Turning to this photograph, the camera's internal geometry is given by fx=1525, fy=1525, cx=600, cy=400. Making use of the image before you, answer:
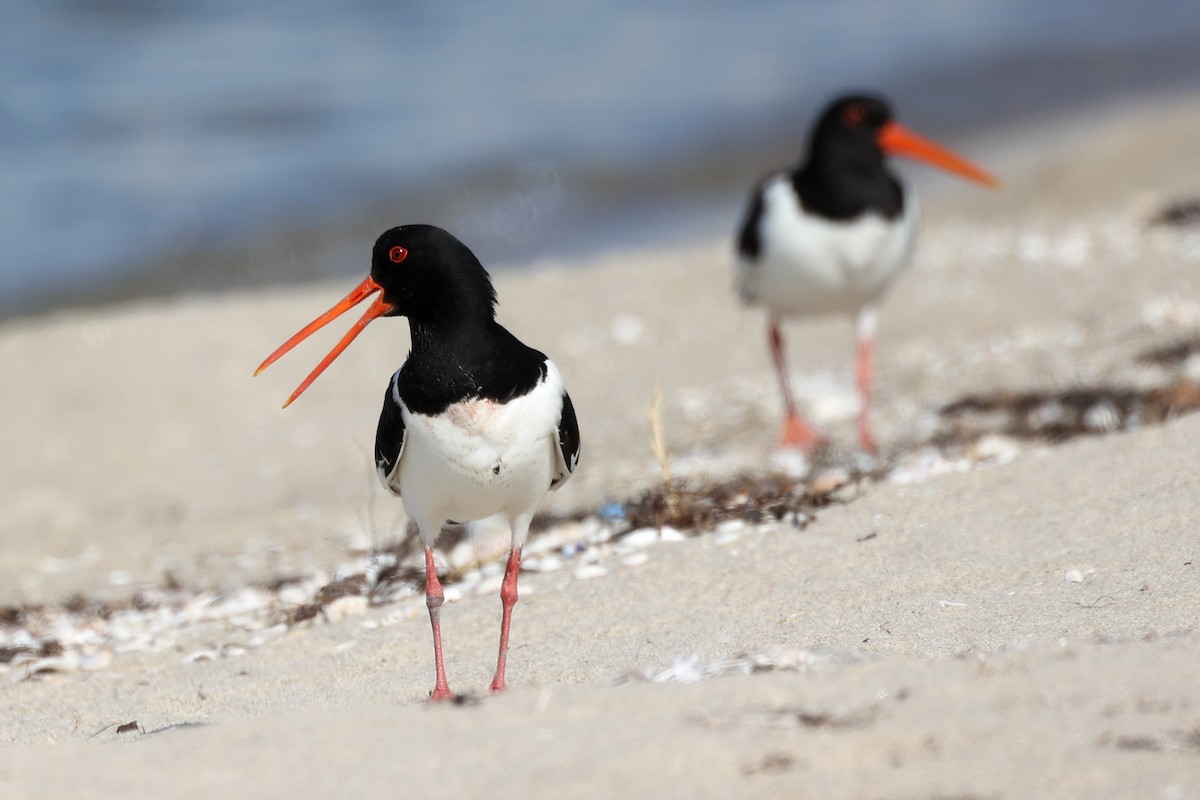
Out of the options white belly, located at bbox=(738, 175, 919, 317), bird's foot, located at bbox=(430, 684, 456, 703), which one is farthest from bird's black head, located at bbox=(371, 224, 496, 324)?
white belly, located at bbox=(738, 175, 919, 317)

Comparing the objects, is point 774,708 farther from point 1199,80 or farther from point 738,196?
point 1199,80

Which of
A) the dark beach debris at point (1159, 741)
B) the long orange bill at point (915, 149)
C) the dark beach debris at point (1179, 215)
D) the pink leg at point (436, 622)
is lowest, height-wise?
the dark beach debris at point (1179, 215)

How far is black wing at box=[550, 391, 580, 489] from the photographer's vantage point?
4.30m

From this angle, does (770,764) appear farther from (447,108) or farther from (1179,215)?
(447,108)

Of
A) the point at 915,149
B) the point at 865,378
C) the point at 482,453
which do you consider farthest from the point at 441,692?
the point at 915,149

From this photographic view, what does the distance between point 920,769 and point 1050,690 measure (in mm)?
434

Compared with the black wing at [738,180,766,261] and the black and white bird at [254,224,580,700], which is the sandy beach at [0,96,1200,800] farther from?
the black wing at [738,180,766,261]

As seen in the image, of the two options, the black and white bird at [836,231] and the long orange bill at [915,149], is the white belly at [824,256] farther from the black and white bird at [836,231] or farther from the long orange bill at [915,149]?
the long orange bill at [915,149]

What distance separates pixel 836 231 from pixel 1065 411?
1874 mm

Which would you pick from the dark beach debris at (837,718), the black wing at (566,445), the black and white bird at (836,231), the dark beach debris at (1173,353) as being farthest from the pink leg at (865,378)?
the dark beach debris at (837,718)

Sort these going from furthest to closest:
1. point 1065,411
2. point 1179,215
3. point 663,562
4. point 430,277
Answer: point 1179,215
point 1065,411
point 663,562
point 430,277

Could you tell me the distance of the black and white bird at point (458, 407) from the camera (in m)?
4.08

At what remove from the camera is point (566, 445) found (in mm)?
4340

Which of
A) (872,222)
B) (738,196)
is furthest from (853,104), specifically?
(738,196)
